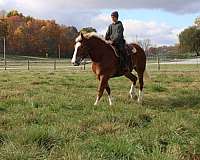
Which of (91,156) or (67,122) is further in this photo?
(67,122)

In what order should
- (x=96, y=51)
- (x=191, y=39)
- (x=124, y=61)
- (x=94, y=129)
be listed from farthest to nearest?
(x=191, y=39) → (x=124, y=61) → (x=96, y=51) → (x=94, y=129)

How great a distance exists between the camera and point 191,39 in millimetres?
94812

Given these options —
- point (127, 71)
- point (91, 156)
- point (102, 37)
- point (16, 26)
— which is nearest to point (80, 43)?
point (102, 37)

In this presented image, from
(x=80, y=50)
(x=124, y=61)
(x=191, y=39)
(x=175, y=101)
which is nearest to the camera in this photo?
(x=80, y=50)

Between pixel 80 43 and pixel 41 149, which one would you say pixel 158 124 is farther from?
pixel 80 43

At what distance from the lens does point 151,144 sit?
6.73 metres

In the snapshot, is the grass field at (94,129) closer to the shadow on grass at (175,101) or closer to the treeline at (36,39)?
the shadow on grass at (175,101)

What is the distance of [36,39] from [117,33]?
84.9m

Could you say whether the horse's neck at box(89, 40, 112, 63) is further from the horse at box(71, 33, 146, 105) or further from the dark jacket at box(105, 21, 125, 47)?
the dark jacket at box(105, 21, 125, 47)

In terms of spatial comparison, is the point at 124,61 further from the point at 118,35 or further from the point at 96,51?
the point at 96,51

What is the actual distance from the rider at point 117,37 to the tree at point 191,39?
270ft

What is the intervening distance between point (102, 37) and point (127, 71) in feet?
4.65

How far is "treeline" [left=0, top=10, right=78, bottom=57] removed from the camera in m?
93.7

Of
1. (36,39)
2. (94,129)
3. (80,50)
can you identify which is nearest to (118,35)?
(80,50)
